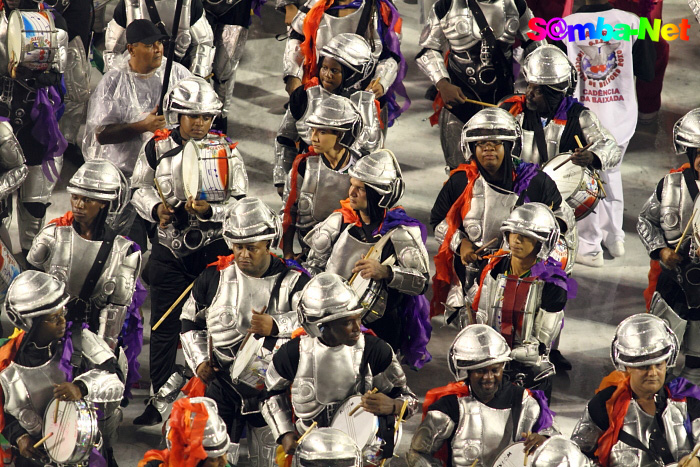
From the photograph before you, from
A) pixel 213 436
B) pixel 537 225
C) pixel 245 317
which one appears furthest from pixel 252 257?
pixel 537 225

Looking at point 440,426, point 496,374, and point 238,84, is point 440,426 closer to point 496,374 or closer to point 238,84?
point 496,374

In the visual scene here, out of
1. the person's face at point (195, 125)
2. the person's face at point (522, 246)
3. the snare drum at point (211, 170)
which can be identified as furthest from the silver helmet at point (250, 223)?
the person's face at point (522, 246)

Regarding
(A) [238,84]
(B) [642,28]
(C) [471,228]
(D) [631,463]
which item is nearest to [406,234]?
(C) [471,228]

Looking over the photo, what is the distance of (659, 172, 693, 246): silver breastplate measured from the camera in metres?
10.2

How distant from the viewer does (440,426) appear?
343 inches

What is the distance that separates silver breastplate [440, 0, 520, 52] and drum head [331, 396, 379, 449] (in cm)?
368

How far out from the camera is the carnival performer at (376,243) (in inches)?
382

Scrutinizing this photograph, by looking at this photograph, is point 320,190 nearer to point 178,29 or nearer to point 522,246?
point 522,246

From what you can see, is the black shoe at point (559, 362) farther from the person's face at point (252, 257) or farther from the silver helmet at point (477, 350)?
the person's face at point (252, 257)

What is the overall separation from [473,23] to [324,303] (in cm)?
364

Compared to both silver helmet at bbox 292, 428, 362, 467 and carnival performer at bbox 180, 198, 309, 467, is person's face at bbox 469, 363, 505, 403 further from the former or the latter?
carnival performer at bbox 180, 198, 309, 467

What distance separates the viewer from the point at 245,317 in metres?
9.22

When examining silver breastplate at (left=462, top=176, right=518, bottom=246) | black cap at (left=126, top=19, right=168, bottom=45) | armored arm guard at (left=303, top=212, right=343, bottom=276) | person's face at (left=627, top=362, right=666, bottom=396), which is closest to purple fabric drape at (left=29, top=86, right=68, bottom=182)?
black cap at (left=126, top=19, right=168, bottom=45)

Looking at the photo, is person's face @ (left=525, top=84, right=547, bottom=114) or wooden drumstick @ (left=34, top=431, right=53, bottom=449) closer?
wooden drumstick @ (left=34, top=431, right=53, bottom=449)
